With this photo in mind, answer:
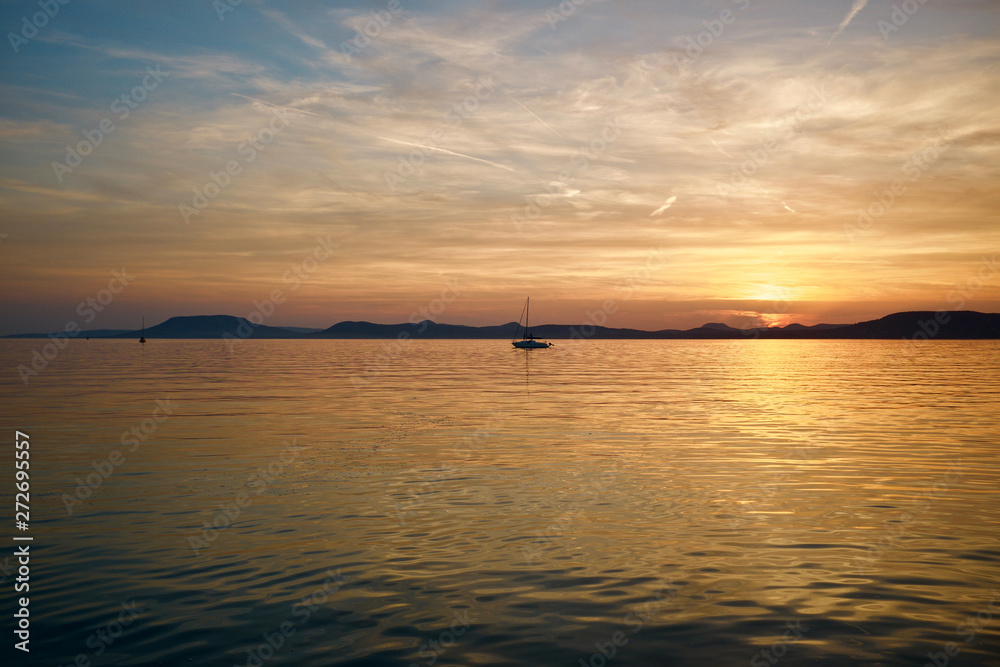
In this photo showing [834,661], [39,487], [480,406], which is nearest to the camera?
[834,661]

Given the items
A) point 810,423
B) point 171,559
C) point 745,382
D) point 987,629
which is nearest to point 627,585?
point 987,629

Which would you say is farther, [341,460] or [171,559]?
[341,460]

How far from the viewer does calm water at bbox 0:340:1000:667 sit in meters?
9.03

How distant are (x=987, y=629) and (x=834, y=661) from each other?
2.73 meters

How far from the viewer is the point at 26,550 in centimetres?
1284

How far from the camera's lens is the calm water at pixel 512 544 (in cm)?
903

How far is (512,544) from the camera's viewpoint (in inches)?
521

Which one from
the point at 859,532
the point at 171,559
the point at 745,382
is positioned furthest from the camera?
the point at 745,382

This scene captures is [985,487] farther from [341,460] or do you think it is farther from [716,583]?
[341,460]

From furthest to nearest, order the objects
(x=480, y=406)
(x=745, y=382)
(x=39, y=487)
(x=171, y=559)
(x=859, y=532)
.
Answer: (x=745, y=382) < (x=480, y=406) < (x=39, y=487) < (x=859, y=532) < (x=171, y=559)

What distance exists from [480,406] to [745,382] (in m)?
33.1

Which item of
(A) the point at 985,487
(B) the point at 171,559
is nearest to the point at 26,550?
(B) the point at 171,559

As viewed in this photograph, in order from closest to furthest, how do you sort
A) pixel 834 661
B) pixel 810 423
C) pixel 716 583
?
pixel 834 661 < pixel 716 583 < pixel 810 423

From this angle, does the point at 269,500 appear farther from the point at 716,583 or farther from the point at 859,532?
the point at 859,532
